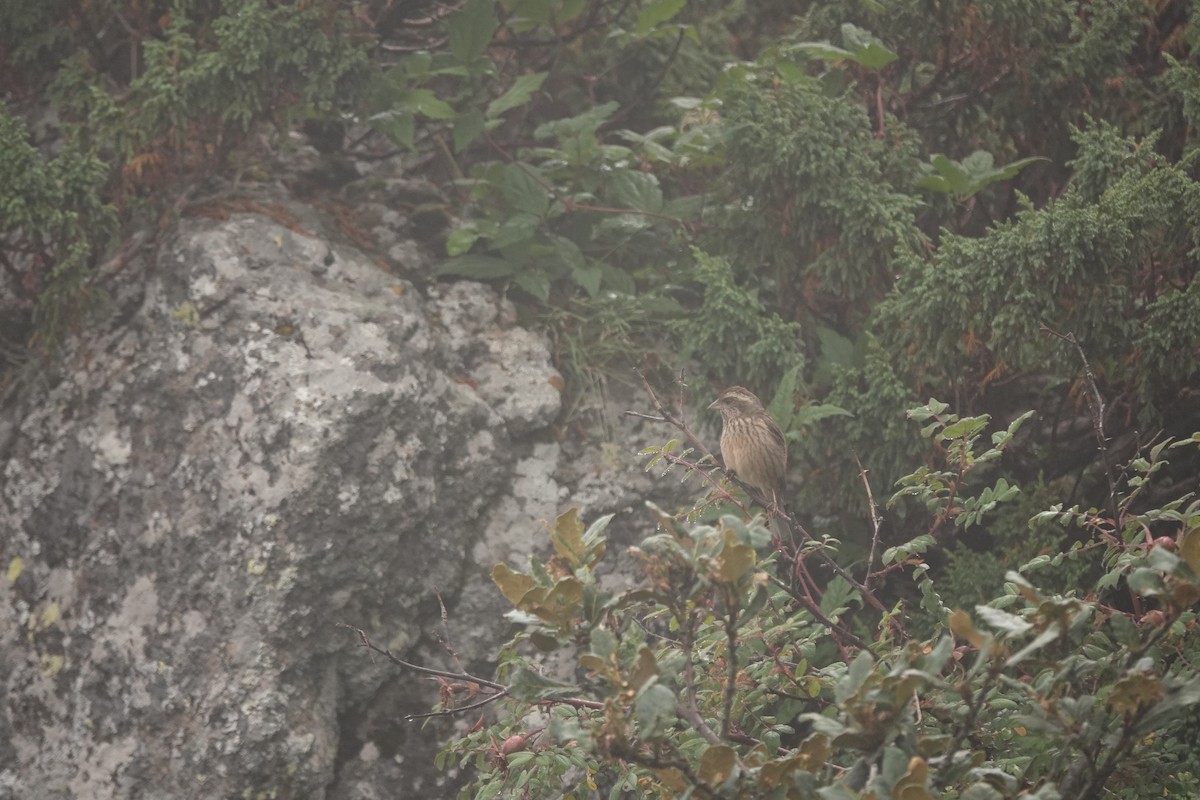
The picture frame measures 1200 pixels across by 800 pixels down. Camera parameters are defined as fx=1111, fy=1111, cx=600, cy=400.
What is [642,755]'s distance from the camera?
6.71 ft

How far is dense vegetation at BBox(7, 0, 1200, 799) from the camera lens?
3.54 metres

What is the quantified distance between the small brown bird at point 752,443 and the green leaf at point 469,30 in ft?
5.92

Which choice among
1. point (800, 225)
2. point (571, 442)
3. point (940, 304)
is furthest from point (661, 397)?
point (940, 304)

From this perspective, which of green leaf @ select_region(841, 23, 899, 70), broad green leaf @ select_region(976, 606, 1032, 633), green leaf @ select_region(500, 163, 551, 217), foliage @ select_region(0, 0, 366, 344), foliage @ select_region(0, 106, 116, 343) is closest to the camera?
broad green leaf @ select_region(976, 606, 1032, 633)

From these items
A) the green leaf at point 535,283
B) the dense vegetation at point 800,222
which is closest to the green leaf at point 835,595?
the dense vegetation at point 800,222

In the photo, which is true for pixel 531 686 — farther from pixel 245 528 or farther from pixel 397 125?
pixel 397 125

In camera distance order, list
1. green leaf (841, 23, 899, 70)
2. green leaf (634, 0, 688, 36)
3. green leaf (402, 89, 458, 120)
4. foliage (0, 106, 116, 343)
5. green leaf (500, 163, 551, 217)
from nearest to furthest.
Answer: foliage (0, 106, 116, 343)
green leaf (841, 23, 899, 70)
green leaf (402, 89, 458, 120)
green leaf (500, 163, 551, 217)
green leaf (634, 0, 688, 36)

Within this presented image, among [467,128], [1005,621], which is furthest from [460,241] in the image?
[1005,621]

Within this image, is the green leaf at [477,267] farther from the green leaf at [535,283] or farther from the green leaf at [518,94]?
the green leaf at [518,94]

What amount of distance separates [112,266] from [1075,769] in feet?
12.5

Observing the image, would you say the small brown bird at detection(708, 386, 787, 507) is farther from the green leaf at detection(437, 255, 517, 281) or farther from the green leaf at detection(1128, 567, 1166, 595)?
the green leaf at detection(1128, 567, 1166, 595)

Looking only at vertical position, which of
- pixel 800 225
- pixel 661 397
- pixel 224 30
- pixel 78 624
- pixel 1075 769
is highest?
pixel 224 30

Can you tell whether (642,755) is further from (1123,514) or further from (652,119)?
(652,119)

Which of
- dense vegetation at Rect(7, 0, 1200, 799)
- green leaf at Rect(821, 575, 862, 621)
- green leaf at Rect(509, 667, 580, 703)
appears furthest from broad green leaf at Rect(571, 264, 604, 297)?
green leaf at Rect(509, 667, 580, 703)
